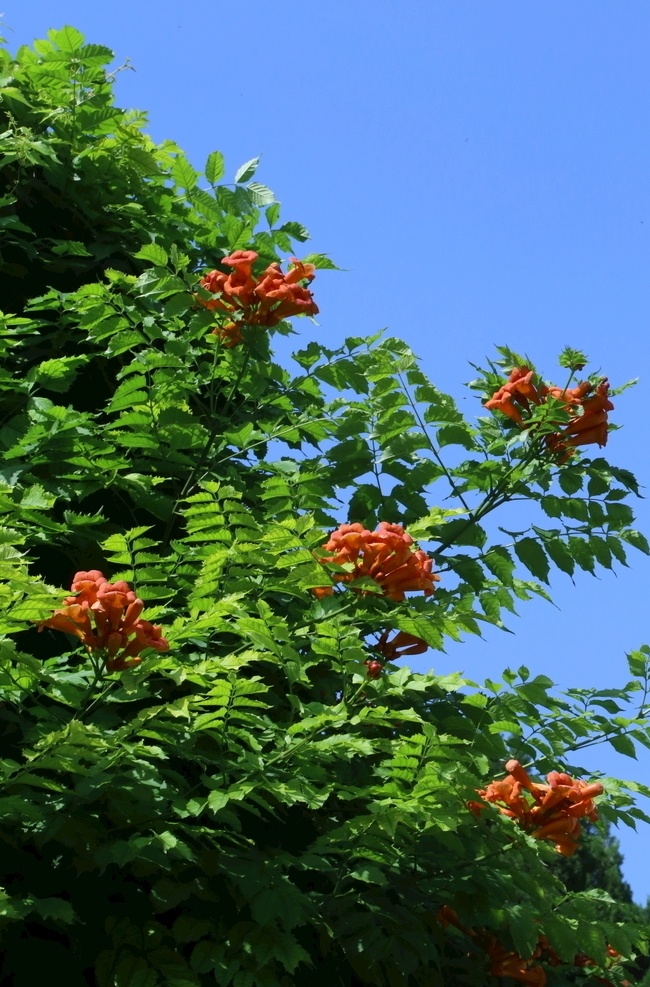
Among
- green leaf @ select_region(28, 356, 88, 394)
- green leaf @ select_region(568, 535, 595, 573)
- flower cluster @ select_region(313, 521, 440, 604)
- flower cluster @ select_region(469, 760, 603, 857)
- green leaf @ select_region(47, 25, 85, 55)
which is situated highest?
green leaf @ select_region(47, 25, 85, 55)

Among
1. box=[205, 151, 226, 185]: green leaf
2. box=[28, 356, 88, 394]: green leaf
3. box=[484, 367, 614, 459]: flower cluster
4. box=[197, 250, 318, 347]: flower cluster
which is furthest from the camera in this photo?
box=[205, 151, 226, 185]: green leaf

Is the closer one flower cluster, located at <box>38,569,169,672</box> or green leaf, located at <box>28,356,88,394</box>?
flower cluster, located at <box>38,569,169,672</box>

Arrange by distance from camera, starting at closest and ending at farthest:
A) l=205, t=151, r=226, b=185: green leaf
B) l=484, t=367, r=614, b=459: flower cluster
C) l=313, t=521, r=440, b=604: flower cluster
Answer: l=313, t=521, r=440, b=604: flower cluster → l=484, t=367, r=614, b=459: flower cluster → l=205, t=151, r=226, b=185: green leaf

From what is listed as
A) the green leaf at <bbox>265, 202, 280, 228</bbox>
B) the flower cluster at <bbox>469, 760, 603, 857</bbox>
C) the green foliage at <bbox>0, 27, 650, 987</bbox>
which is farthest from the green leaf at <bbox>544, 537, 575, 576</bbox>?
the green leaf at <bbox>265, 202, 280, 228</bbox>

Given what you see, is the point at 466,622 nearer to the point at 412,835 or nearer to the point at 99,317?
the point at 412,835

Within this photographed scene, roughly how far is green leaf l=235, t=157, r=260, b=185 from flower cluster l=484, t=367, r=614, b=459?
5.13 feet

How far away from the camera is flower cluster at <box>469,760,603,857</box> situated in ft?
14.8

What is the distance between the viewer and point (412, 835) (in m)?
4.51

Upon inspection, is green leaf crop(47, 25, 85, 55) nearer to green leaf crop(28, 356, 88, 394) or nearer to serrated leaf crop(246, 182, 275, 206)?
serrated leaf crop(246, 182, 275, 206)

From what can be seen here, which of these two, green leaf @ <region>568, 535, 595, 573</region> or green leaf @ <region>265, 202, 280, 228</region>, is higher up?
green leaf @ <region>265, 202, 280, 228</region>

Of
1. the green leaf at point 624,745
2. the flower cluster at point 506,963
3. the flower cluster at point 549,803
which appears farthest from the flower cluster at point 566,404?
the flower cluster at point 506,963

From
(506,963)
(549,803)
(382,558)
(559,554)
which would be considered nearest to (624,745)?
(549,803)

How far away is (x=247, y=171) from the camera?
562cm

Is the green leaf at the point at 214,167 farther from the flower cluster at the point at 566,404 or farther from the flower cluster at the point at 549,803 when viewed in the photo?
the flower cluster at the point at 549,803
